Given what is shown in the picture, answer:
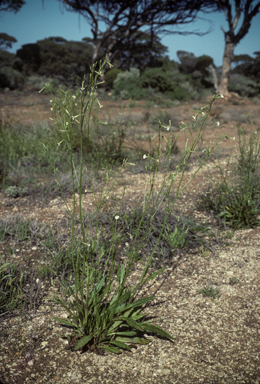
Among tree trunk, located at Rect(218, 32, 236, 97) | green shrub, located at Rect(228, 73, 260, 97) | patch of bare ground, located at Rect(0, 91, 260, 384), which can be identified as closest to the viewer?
patch of bare ground, located at Rect(0, 91, 260, 384)

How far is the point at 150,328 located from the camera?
1727 millimetres

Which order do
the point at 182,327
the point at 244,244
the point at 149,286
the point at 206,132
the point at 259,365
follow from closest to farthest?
the point at 259,365 → the point at 182,327 → the point at 149,286 → the point at 244,244 → the point at 206,132

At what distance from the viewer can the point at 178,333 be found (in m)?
1.93

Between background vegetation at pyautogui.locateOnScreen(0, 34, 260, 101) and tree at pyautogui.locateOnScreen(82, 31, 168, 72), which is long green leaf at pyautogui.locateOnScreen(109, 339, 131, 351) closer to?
background vegetation at pyautogui.locateOnScreen(0, 34, 260, 101)

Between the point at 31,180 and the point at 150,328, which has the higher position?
the point at 31,180

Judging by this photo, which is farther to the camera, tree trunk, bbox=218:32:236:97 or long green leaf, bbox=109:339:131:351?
tree trunk, bbox=218:32:236:97

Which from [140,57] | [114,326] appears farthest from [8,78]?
[114,326]

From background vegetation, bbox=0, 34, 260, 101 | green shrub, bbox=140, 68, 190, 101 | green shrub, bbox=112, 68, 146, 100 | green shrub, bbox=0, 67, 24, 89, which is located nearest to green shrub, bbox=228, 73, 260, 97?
background vegetation, bbox=0, 34, 260, 101

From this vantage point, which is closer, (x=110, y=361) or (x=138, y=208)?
(x=110, y=361)

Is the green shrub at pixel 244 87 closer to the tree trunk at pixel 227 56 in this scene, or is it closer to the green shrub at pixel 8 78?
the tree trunk at pixel 227 56

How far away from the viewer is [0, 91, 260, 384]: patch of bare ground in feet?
5.35

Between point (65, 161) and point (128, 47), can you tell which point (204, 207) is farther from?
point (128, 47)

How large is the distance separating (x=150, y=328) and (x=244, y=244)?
1.50 metres

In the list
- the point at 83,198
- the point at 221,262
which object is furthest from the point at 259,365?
the point at 83,198
